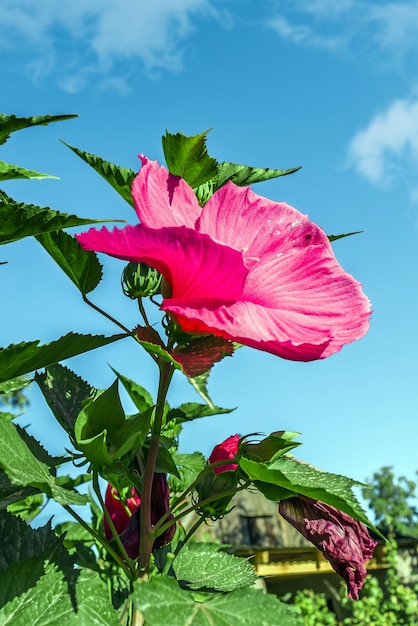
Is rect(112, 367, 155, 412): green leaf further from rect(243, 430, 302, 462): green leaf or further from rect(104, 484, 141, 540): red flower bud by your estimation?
rect(243, 430, 302, 462): green leaf

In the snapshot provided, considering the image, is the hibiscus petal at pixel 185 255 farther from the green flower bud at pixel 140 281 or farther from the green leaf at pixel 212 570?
the green leaf at pixel 212 570

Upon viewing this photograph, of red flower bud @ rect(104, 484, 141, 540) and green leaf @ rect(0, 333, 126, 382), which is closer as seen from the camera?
green leaf @ rect(0, 333, 126, 382)

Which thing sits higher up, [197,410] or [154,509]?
[197,410]

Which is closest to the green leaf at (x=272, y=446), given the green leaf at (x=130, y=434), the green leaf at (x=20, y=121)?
the green leaf at (x=130, y=434)

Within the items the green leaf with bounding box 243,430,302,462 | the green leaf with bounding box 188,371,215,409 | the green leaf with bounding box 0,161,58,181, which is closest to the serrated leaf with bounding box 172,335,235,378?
the green leaf with bounding box 188,371,215,409

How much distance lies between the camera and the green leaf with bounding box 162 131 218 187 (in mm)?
640

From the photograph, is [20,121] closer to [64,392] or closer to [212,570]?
[64,392]

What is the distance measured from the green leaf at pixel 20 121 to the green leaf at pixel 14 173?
4 centimetres

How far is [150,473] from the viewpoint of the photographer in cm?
61

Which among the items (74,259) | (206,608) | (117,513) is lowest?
(206,608)

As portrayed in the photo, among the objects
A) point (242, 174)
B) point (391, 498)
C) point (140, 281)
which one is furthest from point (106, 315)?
point (391, 498)

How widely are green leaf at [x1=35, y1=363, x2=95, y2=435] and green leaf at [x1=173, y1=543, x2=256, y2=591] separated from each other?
22 cm

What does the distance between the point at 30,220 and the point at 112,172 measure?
0.12 meters

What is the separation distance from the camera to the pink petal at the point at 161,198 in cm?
57
